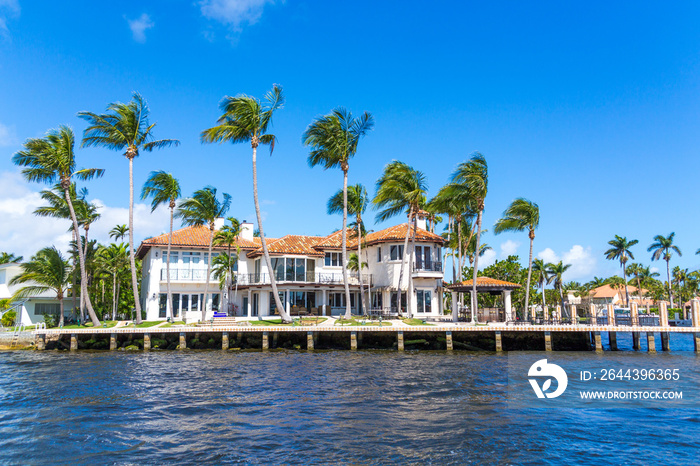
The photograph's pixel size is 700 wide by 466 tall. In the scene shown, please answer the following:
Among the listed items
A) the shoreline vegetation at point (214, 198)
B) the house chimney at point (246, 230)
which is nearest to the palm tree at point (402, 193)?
the shoreline vegetation at point (214, 198)

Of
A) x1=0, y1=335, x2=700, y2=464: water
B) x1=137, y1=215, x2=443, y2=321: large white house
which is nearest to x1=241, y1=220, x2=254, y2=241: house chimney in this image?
x1=137, y1=215, x2=443, y2=321: large white house

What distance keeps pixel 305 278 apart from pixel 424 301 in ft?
34.4

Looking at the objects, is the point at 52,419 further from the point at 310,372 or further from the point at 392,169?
the point at 392,169

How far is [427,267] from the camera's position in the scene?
42.7 meters

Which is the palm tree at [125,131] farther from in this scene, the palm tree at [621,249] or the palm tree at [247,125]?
the palm tree at [621,249]

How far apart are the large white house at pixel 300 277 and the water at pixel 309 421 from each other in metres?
20.1

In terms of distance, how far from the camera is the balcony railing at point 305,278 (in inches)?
1657

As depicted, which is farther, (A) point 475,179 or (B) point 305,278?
(B) point 305,278

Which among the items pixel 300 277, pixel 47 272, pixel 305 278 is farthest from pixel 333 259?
pixel 47 272

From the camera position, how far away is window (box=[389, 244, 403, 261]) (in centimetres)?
4344

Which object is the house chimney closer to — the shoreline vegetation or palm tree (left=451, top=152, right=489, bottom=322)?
the shoreline vegetation

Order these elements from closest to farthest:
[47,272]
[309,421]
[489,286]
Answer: [309,421]
[489,286]
[47,272]

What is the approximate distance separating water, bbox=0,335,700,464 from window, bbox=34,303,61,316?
86.3 feet

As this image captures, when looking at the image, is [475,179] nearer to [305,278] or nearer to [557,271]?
[305,278]
